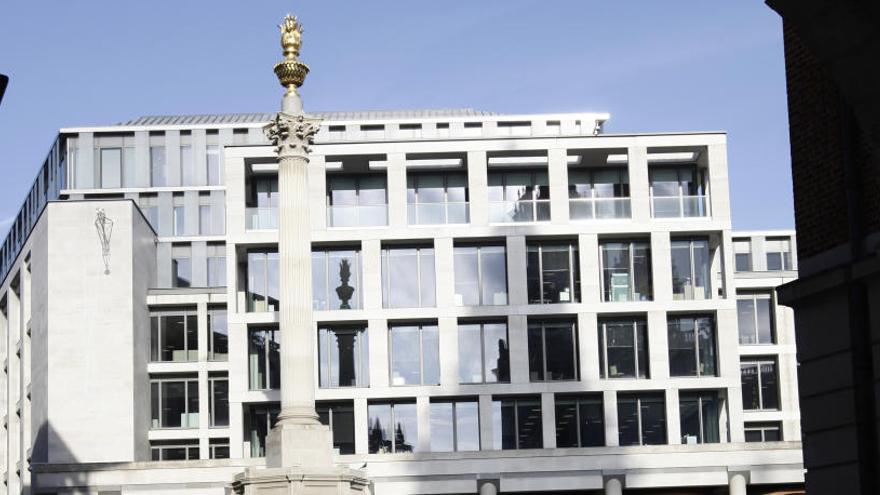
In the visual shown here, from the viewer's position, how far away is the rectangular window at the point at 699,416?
68.4 m

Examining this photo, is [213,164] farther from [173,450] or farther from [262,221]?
[262,221]

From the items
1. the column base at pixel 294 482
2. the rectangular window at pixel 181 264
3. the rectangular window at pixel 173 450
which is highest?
the rectangular window at pixel 181 264

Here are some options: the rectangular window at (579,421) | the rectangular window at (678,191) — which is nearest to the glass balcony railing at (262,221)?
the rectangular window at (579,421)

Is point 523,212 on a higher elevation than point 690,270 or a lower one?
higher

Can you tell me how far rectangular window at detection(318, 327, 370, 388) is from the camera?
68250 mm

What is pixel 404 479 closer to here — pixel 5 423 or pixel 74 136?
pixel 5 423

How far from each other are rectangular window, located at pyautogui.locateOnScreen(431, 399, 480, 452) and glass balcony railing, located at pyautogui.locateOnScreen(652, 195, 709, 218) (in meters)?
12.0

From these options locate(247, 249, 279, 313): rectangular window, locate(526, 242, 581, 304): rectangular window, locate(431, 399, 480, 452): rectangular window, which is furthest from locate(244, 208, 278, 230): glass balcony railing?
locate(526, 242, 581, 304): rectangular window

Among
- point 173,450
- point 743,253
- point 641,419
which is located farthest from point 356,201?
point 743,253

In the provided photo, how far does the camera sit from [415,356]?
2707 inches

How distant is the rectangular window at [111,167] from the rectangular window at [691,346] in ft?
155

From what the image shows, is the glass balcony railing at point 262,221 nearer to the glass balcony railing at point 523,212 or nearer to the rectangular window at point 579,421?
the glass balcony railing at point 523,212

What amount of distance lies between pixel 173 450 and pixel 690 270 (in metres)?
29.3

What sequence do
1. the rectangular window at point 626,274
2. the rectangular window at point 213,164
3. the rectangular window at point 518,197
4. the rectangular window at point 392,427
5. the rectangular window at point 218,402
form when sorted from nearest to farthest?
1. the rectangular window at point 392,427
2. the rectangular window at point 626,274
3. the rectangular window at point 518,197
4. the rectangular window at point 218,402
5. the rectangular window at point 213,164
